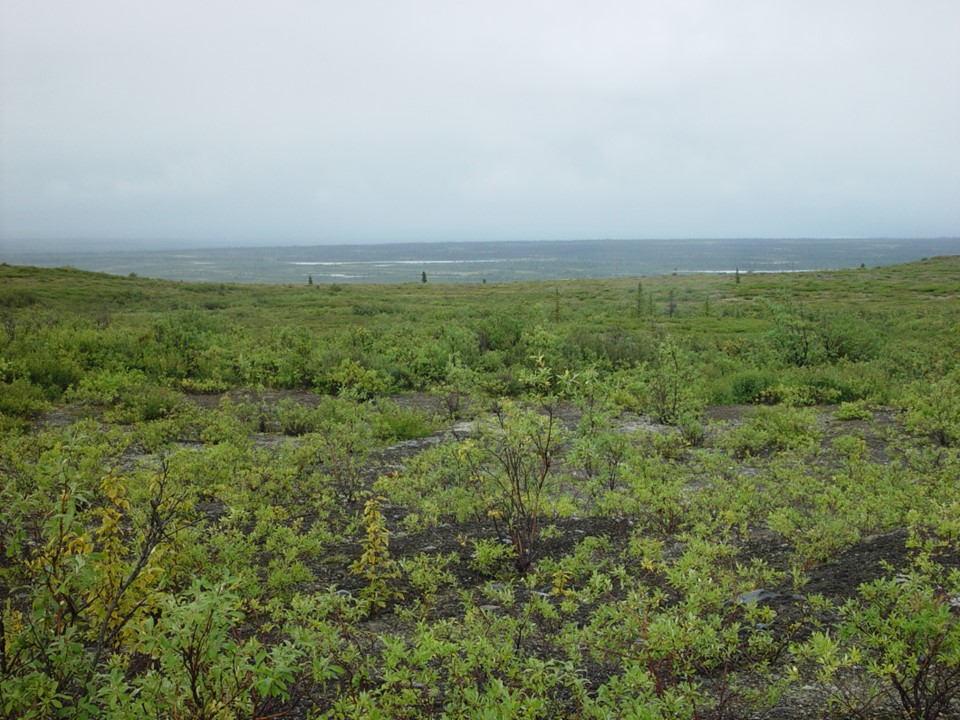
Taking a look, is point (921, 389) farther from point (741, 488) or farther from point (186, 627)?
point (186, 627)

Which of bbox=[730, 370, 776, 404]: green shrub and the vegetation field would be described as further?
bbox=[730, 370, 776, 404]: green shrub

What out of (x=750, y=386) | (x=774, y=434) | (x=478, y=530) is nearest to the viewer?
(x=478, y=530)

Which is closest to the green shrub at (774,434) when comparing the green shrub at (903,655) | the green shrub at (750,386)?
the green shrub at (750,386)

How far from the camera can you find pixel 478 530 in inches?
255

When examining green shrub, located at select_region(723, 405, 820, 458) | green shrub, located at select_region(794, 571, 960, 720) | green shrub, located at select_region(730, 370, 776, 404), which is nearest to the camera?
green shrub, located at select_region(794, 571, 960, 720)

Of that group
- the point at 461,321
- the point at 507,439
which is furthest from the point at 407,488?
the point at 461,321

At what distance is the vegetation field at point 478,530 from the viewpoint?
3.29 metres

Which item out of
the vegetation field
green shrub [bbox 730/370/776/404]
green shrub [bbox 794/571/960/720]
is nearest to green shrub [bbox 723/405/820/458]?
the vegetation field

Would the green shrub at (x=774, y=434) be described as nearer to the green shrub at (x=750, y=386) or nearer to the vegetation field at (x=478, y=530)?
the vegetation field at (x=478, y=530)

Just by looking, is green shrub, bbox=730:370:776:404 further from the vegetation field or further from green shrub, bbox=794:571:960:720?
green shrub, bbox=794:571:960:720

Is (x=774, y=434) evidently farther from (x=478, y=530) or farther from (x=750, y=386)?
(x=478, y=530)

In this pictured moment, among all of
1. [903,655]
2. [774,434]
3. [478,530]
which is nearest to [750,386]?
[774,434]

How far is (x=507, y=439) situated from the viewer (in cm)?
608

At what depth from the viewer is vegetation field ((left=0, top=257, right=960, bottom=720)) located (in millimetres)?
3289
